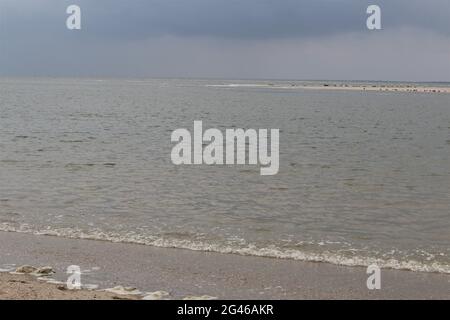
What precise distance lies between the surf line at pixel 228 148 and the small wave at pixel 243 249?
925 cm

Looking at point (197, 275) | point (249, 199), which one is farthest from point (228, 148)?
point (197, 275)

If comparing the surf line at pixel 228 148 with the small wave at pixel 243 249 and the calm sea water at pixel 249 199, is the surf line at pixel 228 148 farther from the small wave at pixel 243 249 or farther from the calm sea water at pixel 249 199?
the small wave at pixel 243 249

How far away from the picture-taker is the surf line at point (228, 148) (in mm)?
24177

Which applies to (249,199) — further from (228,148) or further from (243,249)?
(228,148)

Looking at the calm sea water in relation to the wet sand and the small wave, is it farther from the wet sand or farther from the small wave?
the wet sand

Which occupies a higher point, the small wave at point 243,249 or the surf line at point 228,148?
the surf line at point 228,148

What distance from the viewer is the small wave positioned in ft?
35.0

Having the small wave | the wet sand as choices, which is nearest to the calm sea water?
the small wave

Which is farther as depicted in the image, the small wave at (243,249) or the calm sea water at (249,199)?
the calm sea water at (249,199)

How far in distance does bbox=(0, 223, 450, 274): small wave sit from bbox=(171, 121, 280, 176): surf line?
364 inches

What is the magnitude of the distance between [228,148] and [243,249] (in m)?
18.0

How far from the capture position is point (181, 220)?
14.0m

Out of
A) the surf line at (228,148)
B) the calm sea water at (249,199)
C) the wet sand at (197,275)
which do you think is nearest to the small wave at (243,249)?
the calm sea water at (249,199)
